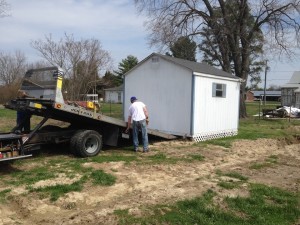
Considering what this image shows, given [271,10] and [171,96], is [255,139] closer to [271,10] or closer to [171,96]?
[171,96]

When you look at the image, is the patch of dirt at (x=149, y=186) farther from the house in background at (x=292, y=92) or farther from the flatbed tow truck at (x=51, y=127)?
the house in background at (x=292, y=92)

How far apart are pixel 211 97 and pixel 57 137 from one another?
6.95 metres

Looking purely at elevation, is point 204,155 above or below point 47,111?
below

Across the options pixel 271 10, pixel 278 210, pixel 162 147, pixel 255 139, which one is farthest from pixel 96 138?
pixel 271 10

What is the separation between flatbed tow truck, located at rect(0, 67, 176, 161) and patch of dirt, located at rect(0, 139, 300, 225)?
0.79 meters

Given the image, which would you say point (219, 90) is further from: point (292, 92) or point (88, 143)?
point (292, 92)

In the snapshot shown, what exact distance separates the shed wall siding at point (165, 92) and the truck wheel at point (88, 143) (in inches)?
179

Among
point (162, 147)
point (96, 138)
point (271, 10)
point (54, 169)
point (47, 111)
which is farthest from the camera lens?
point (271, 10)

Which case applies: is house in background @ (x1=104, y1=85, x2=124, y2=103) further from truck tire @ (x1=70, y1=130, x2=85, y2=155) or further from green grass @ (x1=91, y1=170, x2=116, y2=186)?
green grass @ (x1=91, y1=170, x2=116, y2=186)

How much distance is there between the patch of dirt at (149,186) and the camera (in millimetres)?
5934

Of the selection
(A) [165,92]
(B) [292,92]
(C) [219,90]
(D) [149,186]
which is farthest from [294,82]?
(D) [149,186]

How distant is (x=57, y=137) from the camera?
33.2 feet

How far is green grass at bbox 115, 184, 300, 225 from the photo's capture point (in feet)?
18.7

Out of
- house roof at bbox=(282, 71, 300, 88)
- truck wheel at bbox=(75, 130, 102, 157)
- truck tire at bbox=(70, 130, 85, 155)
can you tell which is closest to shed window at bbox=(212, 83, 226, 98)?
truck wheel at bbox=(75, 130, 102, 157)
